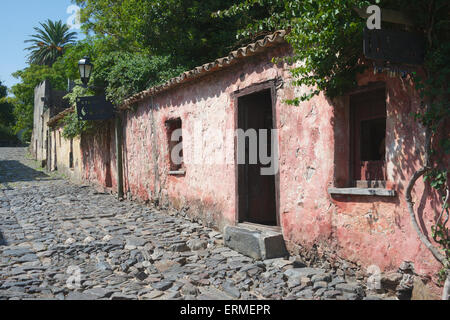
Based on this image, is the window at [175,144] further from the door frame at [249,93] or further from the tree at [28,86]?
the tree at [28,86]

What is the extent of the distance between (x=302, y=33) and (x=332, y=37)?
320mm

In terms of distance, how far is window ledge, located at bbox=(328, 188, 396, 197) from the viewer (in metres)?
4.25

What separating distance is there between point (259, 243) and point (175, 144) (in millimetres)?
4505

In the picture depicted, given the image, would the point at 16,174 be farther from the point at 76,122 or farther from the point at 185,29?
the point at 185,29

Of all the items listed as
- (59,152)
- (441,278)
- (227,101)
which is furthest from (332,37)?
(59,152)

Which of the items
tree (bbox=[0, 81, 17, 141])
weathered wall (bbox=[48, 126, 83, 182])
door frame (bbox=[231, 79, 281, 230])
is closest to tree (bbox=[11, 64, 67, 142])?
tree (bbox=[0, 81, 17, 141])

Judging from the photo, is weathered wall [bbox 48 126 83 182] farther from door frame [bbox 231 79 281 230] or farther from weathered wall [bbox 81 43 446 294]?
door frame [bbox 231 79 281 230]

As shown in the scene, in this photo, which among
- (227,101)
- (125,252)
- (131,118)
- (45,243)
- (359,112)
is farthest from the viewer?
(131,118)

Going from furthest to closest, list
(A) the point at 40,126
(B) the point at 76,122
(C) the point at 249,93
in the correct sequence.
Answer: (A) the point at 40,126, (B) the point at 76,122, (C) the point at 249,93

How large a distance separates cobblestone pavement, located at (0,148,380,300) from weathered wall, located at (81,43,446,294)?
1.51 ft

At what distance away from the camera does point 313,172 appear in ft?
17.3

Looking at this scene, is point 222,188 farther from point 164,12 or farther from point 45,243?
point 164,12
